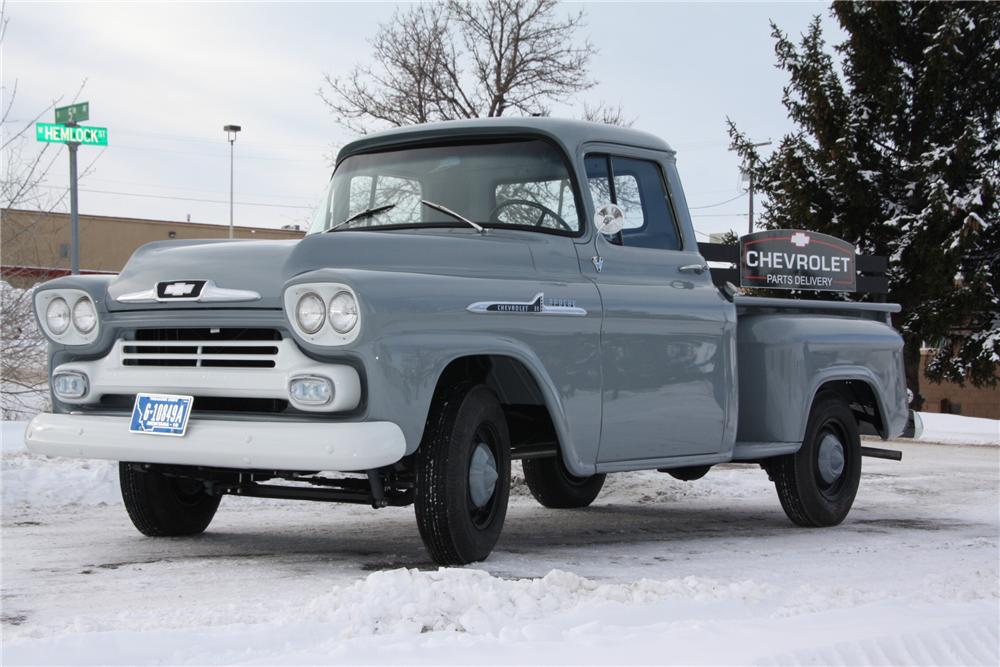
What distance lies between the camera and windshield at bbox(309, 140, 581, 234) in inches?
248

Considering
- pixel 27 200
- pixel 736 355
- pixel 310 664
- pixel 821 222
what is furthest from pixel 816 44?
pixel 310 664

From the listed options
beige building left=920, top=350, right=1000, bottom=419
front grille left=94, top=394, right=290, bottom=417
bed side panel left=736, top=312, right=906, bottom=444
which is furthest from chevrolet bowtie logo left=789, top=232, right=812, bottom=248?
beige building left=920, top=350, right=1000, bottom=419

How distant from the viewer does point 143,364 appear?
5.61m

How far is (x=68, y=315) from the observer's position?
19.1 ft

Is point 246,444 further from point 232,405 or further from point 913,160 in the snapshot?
point 913,160

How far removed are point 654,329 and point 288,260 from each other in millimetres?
2112

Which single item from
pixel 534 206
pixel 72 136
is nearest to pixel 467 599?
pixel 534 206

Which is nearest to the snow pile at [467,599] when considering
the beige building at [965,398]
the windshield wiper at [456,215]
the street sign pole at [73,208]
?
the windshield wiper at [456,215]

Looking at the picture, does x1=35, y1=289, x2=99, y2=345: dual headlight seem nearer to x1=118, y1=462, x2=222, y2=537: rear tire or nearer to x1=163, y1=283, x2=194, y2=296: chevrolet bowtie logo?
x1=163, y1=283, x2=194, y2=296: chevrolet bowtie logo

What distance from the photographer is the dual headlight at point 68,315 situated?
5.76 meters

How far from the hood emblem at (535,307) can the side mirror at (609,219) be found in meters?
0.49

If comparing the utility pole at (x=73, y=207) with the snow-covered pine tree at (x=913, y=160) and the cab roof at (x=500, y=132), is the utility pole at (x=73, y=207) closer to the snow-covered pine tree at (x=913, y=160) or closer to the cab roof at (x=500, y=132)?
the cab roof at (x=500, y=132)

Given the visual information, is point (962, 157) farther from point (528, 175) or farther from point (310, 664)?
point (310, 664)

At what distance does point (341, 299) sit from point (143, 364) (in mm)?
1133
